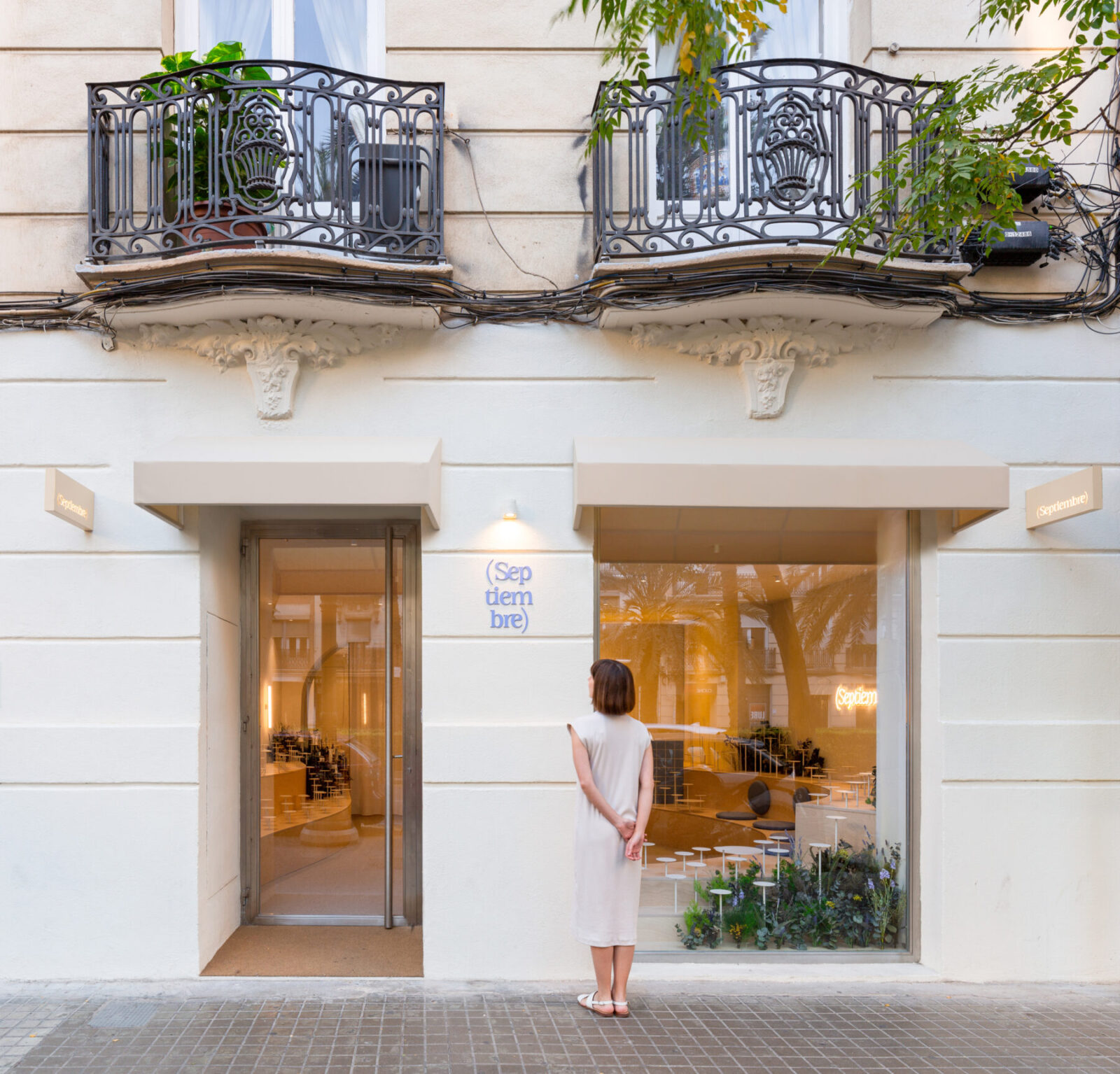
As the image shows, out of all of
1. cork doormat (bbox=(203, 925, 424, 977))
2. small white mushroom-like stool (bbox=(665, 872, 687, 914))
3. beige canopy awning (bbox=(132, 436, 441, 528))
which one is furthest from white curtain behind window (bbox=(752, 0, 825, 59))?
cork doormat (bbox=(203, 925, 424, 977))

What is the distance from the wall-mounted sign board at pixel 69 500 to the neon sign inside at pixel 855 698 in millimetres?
5012

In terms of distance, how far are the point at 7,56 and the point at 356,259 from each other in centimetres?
287

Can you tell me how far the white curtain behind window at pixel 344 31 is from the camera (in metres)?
6.71

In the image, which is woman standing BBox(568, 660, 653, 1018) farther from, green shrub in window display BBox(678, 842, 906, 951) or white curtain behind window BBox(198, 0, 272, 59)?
white curtain behind window BBox(198, 0, 272, 59)

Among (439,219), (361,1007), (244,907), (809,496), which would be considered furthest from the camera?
(244,907)

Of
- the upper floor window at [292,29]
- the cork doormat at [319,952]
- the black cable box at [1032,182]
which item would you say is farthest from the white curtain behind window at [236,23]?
the cork doormat at [319,952]

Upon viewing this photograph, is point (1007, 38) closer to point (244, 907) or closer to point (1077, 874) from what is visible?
point (1077, 874)

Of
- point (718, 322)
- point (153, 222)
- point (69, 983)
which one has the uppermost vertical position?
point (153, 222)

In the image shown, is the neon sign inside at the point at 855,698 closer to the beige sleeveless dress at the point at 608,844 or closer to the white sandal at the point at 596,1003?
the beige sleeveless dress at the point at 608,844

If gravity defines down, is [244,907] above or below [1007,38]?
below

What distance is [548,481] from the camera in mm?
6117

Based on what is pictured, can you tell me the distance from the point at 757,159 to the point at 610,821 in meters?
4.11

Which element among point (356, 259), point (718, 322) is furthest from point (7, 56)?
point (718, 322)

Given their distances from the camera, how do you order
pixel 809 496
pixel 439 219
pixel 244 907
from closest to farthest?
pixel 809 496 < pixel 439 219 < pixel 244 907
